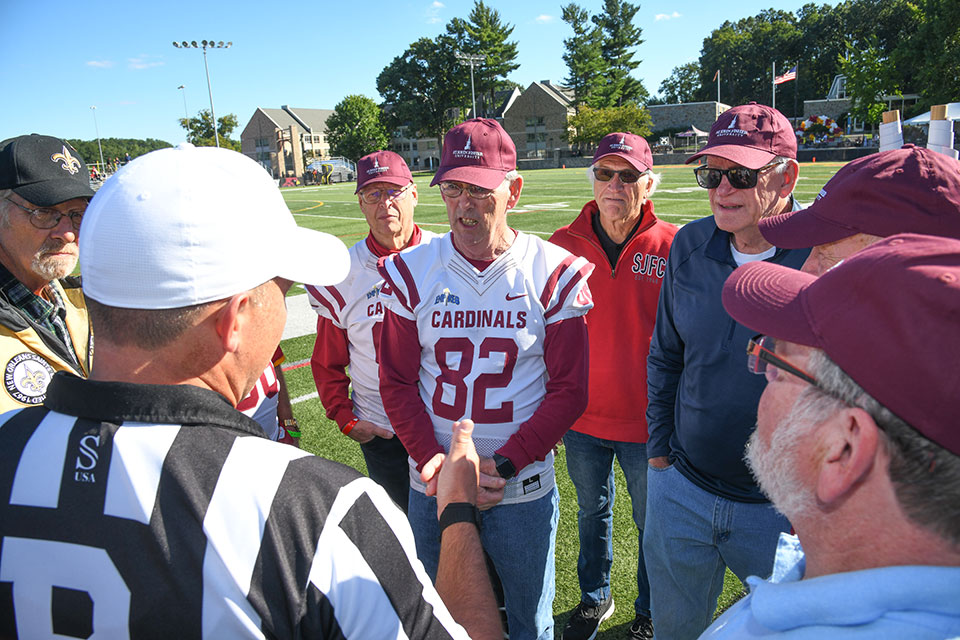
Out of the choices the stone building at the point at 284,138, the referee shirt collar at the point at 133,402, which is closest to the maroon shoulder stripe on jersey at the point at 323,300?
the referee shirt collar at the point at 133,402

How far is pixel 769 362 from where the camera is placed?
4.18 ft

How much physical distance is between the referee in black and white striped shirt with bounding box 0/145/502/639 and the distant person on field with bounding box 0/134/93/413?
1469 millimetres

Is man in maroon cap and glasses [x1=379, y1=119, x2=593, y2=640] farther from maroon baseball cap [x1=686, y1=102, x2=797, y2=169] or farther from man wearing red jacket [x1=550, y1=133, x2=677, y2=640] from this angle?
maroon baseball cap [x1=686, y1=102, x2=797, y2=169]

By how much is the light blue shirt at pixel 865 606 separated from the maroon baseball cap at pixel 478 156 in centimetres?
203

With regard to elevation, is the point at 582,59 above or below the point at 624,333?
above

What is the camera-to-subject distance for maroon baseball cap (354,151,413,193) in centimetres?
385

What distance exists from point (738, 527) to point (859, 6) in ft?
344

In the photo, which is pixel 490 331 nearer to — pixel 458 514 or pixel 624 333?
pixel 458 514

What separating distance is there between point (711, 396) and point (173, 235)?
2.03m

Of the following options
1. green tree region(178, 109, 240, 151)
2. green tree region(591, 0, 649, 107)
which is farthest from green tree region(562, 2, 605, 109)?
green tree region(178, 109, 240, 151)

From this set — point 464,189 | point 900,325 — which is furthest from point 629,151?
point 900,325

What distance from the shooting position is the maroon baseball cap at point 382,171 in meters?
3.85

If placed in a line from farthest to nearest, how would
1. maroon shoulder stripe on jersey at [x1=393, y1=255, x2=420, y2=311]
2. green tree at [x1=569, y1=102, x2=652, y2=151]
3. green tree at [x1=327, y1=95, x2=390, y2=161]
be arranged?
green tree at [x1=327, y1=95, x2=390, y2=161]
green tree at [x1=569, y1=102, x2=652, y2=151]
maroon shoulder stripe on jersey at [x1=393, y1=255, x2=420, y2=311]

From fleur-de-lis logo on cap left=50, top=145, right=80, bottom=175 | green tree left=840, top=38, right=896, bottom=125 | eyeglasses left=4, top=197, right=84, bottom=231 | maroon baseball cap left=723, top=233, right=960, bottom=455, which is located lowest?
maroon baseball cap left=723, top=233, right=960, bottom=455
